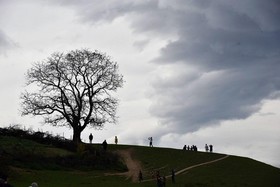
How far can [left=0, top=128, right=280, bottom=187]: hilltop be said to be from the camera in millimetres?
46938

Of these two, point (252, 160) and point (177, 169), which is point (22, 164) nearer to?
point (177, 169)

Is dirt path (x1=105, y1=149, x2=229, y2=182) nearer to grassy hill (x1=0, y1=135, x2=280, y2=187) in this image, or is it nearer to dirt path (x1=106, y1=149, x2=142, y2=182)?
dirt path (x1=106, y1=149, x2=142, y2=182)

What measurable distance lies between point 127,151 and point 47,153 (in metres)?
16.7

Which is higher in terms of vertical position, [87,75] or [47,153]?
[87,75]

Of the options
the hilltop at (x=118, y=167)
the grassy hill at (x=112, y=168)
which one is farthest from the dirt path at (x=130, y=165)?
the grassy hill at (x=112, y=168)

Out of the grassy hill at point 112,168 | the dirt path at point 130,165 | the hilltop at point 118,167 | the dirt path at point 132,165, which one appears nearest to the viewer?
the grassy hill at point 112,168

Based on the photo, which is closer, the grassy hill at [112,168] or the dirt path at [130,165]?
the grassy hill at [112,168]

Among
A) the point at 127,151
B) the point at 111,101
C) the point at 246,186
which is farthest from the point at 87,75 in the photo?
the point at 246,186

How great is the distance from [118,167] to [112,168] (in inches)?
42.5

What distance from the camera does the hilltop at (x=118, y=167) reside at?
46.9m

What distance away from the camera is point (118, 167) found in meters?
58.8

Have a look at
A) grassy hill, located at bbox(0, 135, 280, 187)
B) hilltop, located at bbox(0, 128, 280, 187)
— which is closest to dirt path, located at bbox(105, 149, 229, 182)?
hilltop, located at bbox(0, 128, 280, 187)

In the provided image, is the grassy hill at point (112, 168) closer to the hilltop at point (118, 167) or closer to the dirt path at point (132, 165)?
the hilltop at point (118, 167)

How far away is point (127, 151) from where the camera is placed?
2837 inches
